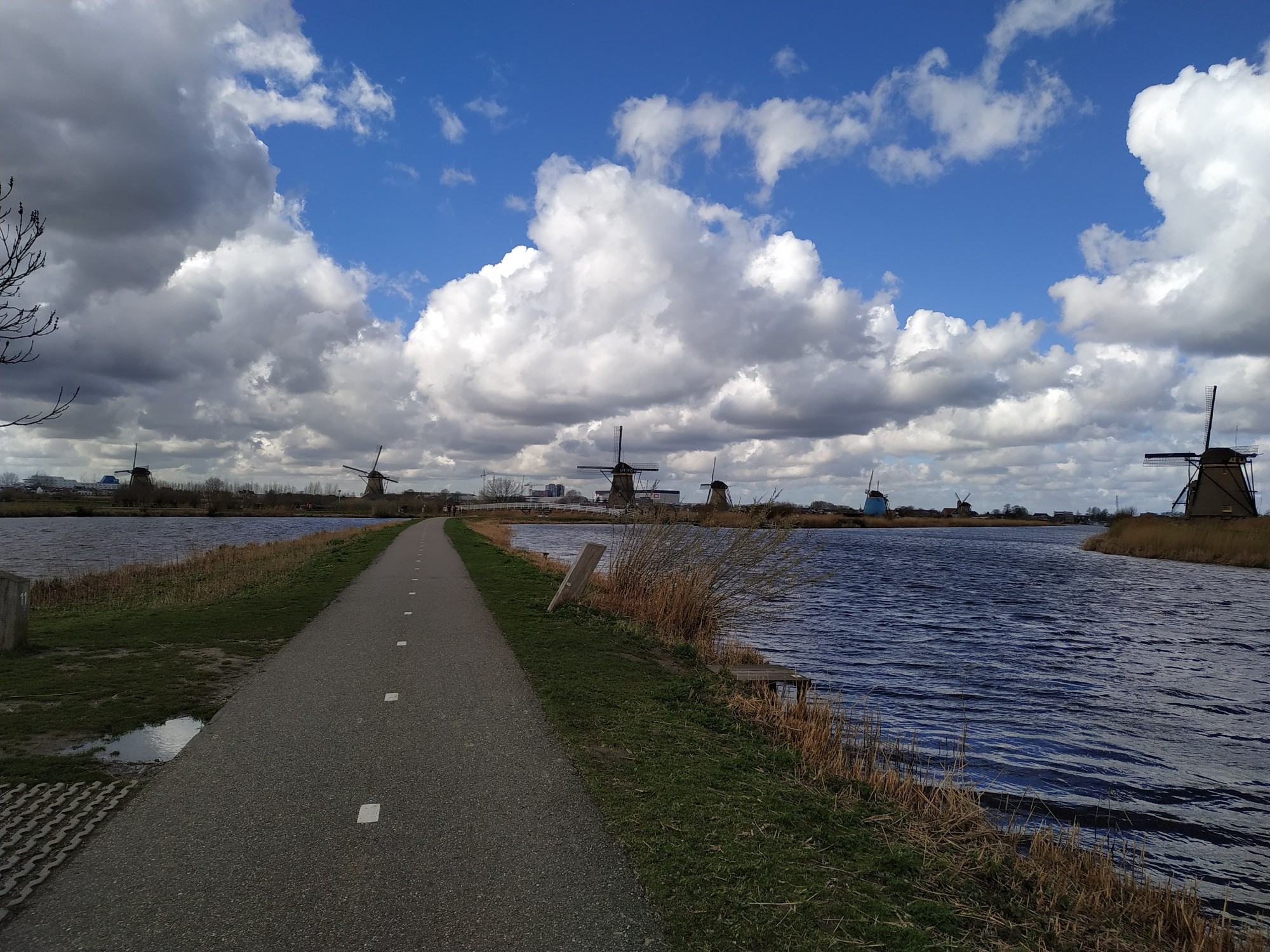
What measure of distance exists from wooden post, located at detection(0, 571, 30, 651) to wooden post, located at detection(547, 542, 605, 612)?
26.7 feet

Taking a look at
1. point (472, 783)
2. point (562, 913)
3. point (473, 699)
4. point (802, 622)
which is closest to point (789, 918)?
point (562, 913)

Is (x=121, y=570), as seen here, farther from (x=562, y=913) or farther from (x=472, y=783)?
(x=562, y=913)

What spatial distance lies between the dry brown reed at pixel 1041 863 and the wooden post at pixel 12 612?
9505 mm

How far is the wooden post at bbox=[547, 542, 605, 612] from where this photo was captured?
15.5 metres

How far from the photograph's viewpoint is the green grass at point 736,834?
162 inches

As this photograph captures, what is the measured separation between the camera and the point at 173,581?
21500 millimetres

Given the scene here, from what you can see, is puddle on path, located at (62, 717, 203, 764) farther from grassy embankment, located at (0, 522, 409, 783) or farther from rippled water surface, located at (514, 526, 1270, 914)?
rippled water surface, located at (514, 526, 1270, 914)

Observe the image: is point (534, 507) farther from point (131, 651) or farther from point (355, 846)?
point (355, 846)

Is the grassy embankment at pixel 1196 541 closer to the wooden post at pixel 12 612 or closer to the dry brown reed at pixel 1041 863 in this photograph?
the dry brown reed at pixel 1041 863

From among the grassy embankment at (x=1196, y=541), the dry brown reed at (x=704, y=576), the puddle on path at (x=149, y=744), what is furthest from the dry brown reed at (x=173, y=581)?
the grassy embankment at (x=1196, y=541)

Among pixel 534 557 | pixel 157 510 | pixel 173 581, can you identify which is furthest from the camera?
pixel 157 510

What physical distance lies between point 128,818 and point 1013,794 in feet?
27.1

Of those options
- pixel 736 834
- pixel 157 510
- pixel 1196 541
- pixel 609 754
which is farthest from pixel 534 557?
pixel 157 510

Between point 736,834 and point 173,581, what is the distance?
21.0m
